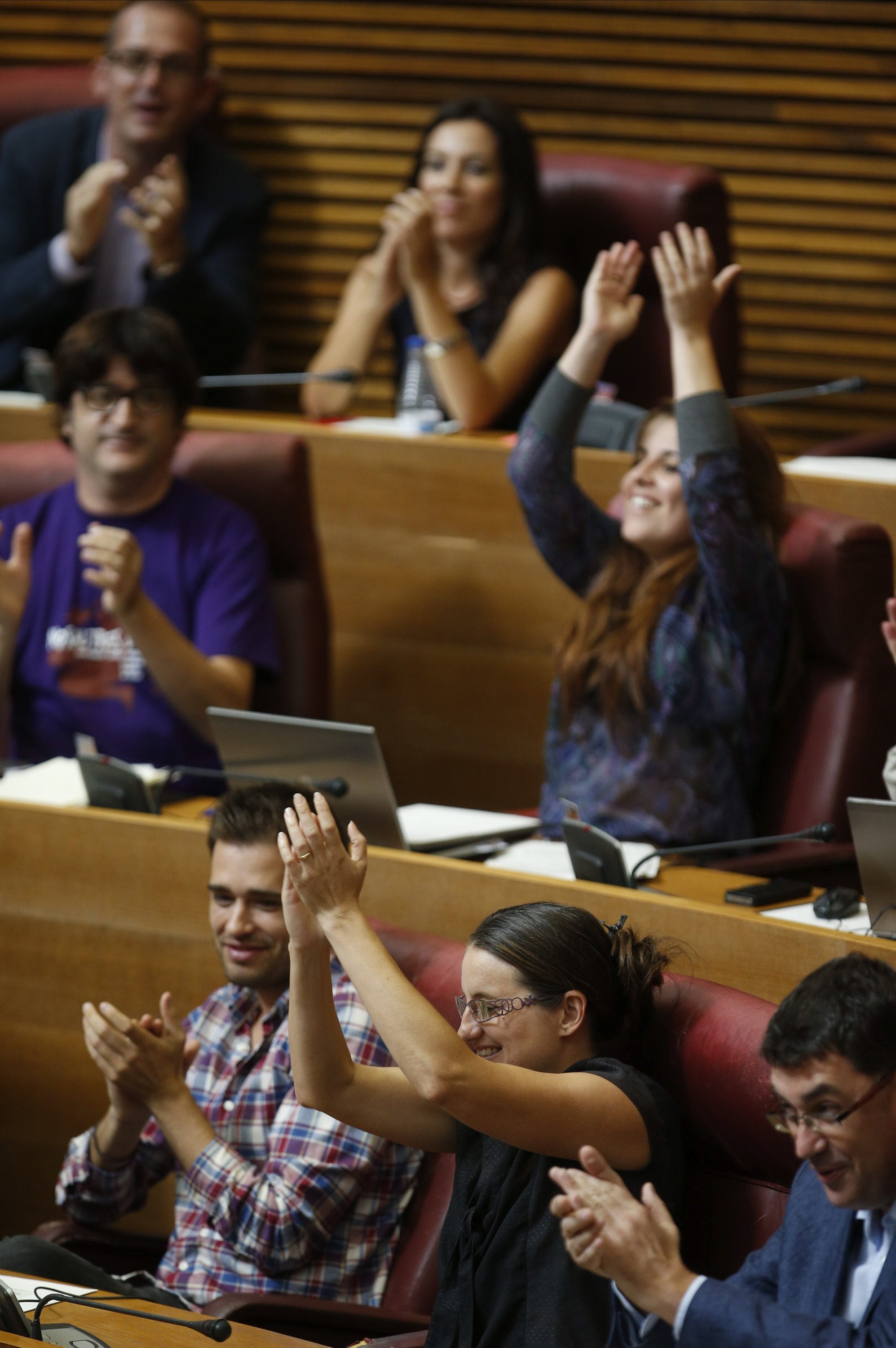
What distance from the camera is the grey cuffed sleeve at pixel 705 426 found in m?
2.66

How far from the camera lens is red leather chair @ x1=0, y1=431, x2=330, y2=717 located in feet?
10.9

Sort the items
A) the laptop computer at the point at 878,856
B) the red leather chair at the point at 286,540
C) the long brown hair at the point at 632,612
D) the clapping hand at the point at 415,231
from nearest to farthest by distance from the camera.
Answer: the laptop computer at the point at 878,856 → the long brown hair at the point at 632,612 → the red leather chair at the point at 286,540 → the clapping hand at the point at 415,231

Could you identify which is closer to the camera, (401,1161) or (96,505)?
(401,1161)

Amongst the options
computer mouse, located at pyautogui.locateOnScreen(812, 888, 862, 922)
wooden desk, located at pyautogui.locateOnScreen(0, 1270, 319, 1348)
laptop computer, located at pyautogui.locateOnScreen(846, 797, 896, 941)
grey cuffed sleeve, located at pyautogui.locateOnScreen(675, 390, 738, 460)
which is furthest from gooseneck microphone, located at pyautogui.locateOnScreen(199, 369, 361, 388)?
wooden desk, located at pyautogui.locateOnScreen(0, 1270, 319, 1348)

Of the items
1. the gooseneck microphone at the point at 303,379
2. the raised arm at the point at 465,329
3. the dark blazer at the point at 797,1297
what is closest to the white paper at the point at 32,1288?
the dark blazer at the point at 797,1297

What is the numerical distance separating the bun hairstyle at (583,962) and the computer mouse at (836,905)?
16.9 inches

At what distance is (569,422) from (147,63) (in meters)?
1.69

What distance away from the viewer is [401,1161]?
2.04 meters

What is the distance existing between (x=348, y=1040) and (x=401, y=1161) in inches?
6.0

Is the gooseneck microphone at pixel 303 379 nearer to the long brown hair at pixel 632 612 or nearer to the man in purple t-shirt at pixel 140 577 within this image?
the man in purple t-shirt at pixel 140 577

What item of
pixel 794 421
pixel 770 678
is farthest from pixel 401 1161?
pixel 794 421

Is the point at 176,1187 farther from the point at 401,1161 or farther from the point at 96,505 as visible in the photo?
the point at 96,505

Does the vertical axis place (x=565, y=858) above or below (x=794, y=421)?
below

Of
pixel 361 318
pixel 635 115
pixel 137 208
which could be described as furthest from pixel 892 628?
pixel 635 115
